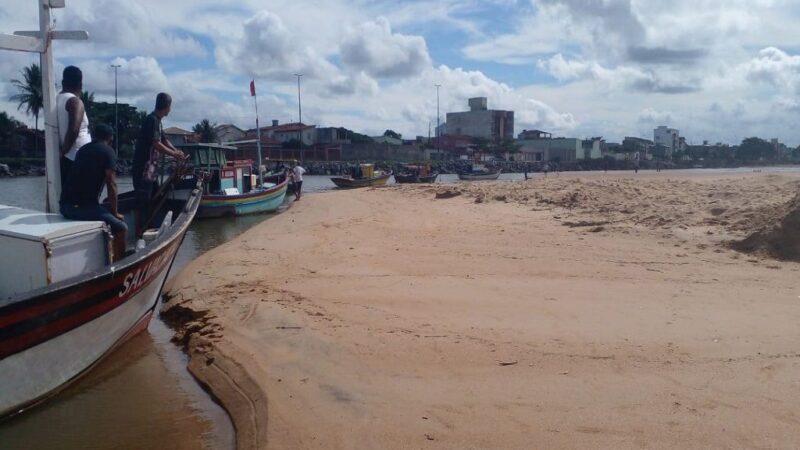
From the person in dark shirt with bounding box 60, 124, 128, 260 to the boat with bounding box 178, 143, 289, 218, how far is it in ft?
49.9

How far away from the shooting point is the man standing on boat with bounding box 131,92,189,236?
7719 millimetres

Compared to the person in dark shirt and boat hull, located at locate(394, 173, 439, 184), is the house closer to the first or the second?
boat hull, located at locate(394, 173, 439, 184)

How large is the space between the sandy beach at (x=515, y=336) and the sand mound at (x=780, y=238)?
3cm

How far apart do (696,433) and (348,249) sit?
7834 mm

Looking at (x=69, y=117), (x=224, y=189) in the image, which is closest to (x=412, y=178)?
(x=224, y=189)

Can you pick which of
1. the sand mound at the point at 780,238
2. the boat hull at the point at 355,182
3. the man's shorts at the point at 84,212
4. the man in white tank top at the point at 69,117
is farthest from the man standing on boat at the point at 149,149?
the boat hull at the point at 355,182

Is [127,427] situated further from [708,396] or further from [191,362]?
[708,396]

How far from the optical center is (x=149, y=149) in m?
8.05

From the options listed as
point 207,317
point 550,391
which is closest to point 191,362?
point 207,317

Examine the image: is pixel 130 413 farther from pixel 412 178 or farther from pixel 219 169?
pixel 412 178

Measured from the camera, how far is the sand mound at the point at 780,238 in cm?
867

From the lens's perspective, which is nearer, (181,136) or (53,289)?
(53,289)

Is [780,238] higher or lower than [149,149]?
lower

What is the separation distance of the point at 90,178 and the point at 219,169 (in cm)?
1771
